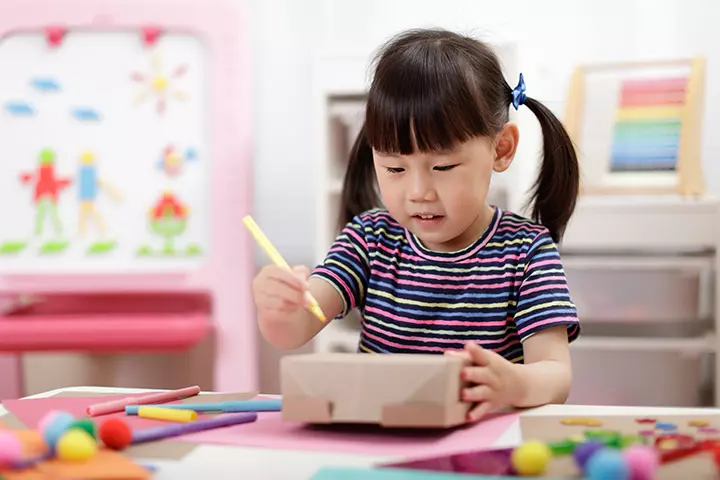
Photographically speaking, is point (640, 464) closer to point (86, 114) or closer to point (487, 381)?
point (487, 381)

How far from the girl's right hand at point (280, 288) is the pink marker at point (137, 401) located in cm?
9

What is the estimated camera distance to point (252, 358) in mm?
1835

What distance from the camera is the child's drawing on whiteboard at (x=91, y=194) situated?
182 centimetres

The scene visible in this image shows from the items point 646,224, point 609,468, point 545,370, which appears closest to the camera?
point 609,468

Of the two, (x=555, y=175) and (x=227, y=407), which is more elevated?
(x=555, y=175)

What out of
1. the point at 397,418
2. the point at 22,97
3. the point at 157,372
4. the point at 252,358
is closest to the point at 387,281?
→ the point at 397,418

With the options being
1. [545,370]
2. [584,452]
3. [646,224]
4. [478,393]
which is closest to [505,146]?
[545,370]

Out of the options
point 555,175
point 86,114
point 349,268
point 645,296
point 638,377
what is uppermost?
point 86,114

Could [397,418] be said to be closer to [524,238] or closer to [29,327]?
[524,238]

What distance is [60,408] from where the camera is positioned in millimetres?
705

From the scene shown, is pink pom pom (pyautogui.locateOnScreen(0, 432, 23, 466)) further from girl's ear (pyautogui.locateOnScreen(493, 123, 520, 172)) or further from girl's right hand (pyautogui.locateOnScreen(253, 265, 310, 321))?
girl's ear (pyautogui.locateOnScreen(493, 123, 520, 172))

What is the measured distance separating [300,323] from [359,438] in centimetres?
29

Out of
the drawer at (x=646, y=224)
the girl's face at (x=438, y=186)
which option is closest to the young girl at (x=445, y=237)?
the girl's face at (x=438, y=186)

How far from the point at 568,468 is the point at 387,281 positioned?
49 centimetres
